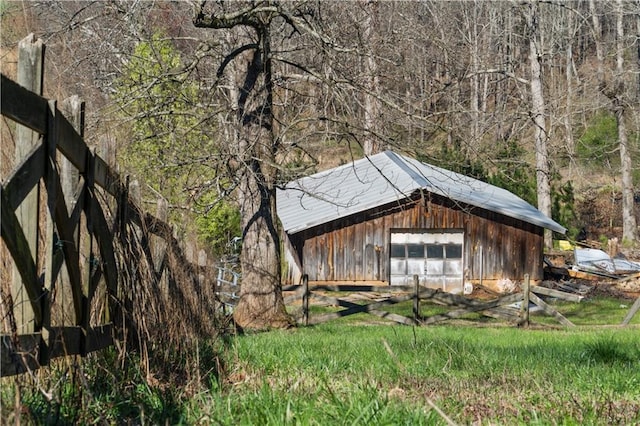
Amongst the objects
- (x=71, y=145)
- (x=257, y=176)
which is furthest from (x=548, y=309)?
(x=71, y=145)

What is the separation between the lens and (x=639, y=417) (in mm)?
5625

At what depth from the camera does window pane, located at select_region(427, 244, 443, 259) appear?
33625 millimetres

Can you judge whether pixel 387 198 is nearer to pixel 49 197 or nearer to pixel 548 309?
pixel 548 309

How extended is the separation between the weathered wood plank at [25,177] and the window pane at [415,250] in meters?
29.0

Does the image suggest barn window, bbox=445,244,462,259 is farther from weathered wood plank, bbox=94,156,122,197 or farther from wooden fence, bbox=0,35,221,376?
weathered wood plank, bbox=94,156,122,197

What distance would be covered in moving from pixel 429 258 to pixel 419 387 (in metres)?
27.3

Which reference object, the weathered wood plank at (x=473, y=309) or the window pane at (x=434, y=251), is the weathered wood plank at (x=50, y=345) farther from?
the window pane at (x=434, y=251)

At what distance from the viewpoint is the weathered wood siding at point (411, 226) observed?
109 ft

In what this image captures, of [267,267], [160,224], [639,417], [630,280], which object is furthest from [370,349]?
[630,280]

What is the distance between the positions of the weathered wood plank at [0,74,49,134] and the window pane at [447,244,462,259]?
29344mm

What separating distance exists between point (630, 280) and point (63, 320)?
102ft

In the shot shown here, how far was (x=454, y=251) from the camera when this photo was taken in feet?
111

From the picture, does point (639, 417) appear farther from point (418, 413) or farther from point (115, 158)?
point (115, 158)

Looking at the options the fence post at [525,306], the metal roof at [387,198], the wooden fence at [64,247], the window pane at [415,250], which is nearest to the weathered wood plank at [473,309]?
the fence post at [525,306]
